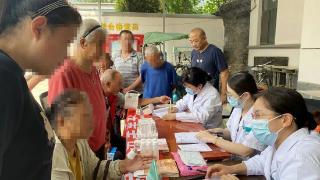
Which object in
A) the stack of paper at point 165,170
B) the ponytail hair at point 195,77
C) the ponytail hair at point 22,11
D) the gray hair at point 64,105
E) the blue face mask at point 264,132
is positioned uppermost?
the ponytail hair at point 22,11

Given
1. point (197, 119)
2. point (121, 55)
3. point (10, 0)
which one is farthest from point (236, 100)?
point (121, 55)

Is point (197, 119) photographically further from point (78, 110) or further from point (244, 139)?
point (78, 110)

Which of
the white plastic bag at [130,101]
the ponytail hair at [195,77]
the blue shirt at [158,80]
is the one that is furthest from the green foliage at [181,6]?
the ponytail hair at [195,77]

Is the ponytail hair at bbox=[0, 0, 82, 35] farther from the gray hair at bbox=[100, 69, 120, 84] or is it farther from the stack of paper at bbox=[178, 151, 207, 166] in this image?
the gray hair at bbox=[100, 69, 120, 84]

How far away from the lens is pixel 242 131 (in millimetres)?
2137

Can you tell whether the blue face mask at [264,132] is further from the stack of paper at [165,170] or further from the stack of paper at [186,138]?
the stack of paper at [186,138]

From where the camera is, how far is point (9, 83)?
59 centimetres

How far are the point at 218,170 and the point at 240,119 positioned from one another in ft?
2.16

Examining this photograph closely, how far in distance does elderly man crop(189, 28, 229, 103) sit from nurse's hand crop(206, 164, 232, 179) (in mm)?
2295

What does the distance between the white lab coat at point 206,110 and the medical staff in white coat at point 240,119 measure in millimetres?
400

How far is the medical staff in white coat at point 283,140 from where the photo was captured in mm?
1310

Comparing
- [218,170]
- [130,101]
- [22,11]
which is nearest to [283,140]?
[218,170]

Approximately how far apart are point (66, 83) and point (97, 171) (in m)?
0.56

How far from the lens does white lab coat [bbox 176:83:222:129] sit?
9.20ft
